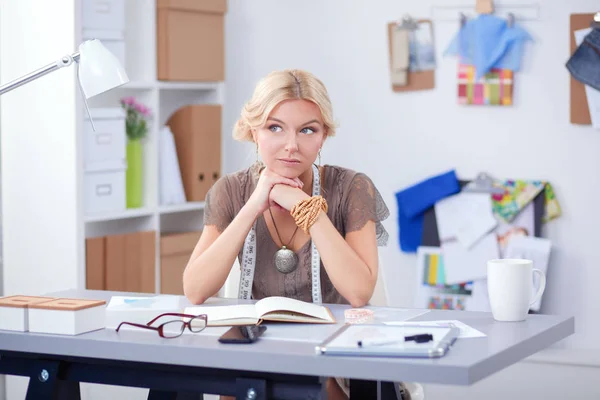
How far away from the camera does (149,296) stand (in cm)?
232

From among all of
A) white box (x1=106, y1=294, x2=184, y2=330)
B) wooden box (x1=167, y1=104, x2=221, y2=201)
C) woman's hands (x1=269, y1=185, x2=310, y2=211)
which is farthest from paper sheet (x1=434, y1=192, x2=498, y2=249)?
white box (x1=106, y1=294, x2=184, y2=330)

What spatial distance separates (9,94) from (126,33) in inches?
22.4

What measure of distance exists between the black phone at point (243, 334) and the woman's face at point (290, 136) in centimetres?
59

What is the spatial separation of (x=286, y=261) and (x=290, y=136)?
0.31 metres

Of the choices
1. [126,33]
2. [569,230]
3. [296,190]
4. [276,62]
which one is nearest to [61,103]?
[126,33]

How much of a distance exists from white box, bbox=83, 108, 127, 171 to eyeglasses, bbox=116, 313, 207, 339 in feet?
5.67

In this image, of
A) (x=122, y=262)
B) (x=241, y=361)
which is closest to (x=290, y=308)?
(x=241, y=361)

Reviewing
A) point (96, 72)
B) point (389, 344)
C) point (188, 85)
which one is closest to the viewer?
point (389, 344)

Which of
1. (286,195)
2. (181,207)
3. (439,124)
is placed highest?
(439,124)

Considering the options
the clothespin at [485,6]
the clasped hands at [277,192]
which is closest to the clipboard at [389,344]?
the clasped hands at [277,192]

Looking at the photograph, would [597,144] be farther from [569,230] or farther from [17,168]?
[17,168]

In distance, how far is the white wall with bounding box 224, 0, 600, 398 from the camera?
3736 mm

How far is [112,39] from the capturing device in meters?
3.69

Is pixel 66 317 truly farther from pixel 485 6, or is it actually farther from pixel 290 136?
pixel 485 6
